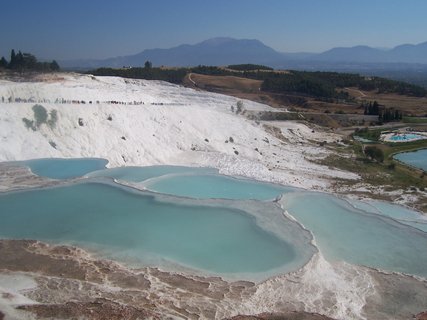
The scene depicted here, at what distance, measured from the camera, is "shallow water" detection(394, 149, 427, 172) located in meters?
33.2

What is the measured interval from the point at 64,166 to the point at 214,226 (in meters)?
9.41

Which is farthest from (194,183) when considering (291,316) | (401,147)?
(401,147)

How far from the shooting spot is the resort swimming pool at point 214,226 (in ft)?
42.2

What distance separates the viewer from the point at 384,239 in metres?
15.2

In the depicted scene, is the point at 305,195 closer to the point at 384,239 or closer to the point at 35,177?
the point at 384,239

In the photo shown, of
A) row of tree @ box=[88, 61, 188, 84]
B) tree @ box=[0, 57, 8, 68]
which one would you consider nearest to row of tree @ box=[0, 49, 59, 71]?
tree @ box=[0, 57, 8, 68]

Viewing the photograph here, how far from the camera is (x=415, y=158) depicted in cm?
3606

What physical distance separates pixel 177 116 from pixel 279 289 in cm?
2125

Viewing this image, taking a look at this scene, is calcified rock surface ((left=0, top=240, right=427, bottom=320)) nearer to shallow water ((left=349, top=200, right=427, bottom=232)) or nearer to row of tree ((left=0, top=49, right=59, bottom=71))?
shallow water ((left=349, top=200, right=427, bottom=232))

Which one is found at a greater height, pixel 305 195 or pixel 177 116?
pixel 177 116

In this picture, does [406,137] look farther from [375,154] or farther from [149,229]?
[149,229]

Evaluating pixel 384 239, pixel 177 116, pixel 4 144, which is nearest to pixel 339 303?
pixel 384 239

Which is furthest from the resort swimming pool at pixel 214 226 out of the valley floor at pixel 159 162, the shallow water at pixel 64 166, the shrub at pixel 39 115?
the shrub at pixel 39 115

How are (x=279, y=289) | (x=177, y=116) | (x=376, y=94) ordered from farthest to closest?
(x=376, y=94) → (x=177, y=116) → (x=279, y=289)
